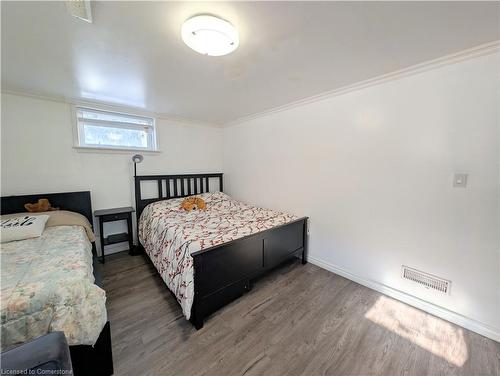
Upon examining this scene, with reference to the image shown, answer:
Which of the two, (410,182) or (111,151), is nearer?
(410,182)

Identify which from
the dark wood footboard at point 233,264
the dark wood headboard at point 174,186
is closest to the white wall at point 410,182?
the dark wood footboard at point 233,264

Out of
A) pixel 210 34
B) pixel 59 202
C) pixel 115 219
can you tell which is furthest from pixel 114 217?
pixel 210 34

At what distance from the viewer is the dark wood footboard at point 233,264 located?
168 centimetres

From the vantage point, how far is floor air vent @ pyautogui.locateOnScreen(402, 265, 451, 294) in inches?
69.5

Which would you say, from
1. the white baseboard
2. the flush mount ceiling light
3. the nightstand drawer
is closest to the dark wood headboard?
the nightstand drawer

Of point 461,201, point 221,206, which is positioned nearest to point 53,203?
point 221,206

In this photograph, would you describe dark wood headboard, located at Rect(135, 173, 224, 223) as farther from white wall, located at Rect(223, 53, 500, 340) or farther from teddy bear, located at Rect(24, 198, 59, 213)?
white wall, located at Rect(223, 53, 500, 340)

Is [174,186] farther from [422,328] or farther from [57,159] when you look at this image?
[422,328]

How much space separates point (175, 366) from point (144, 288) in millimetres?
1082

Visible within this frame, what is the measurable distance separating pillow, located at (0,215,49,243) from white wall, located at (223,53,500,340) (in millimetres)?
2840

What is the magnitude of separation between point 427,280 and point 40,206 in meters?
4.14

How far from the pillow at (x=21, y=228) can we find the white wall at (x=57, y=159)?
0.67 metres

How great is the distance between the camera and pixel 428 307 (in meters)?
1.85

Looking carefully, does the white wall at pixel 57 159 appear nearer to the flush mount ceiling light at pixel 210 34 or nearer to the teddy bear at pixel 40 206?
the teddy bear at pixel 40 206
